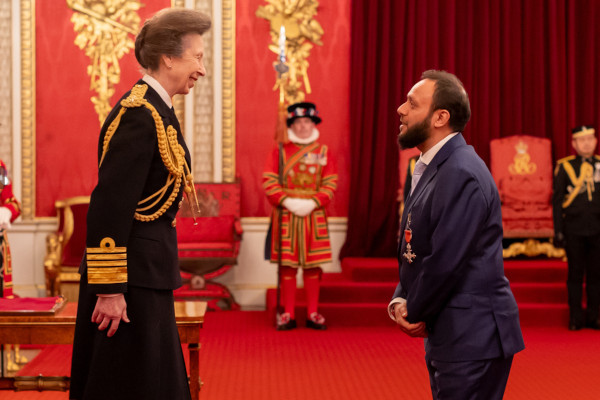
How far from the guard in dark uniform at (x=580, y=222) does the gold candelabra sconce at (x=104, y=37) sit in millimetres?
4247

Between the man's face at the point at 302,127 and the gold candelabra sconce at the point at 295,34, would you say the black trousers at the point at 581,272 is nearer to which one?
the man's face at the point at 302,127

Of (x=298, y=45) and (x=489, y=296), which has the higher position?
(x=298, y=45)

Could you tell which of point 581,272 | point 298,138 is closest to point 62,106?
point 298,138

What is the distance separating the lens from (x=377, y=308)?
5.79m

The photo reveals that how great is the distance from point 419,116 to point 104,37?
552cm

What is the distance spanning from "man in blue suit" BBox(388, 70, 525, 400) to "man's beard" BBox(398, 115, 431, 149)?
0.27 ft

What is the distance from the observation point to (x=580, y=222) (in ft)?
18.1

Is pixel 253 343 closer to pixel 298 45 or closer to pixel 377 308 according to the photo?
pixel 377 308

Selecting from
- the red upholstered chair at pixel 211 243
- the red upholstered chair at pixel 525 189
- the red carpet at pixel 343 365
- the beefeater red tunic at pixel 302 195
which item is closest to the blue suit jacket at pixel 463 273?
the red carpet at pixel 343 365

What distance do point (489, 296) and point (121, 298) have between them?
100 cm

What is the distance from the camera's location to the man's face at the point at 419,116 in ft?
6.73

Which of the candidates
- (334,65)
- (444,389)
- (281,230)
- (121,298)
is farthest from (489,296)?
(334,65)

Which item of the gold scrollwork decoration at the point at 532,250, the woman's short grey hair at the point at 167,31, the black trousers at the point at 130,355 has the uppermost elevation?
the woman's short grey hair at the point at 167,31

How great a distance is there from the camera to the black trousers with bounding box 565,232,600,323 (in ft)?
18.1
